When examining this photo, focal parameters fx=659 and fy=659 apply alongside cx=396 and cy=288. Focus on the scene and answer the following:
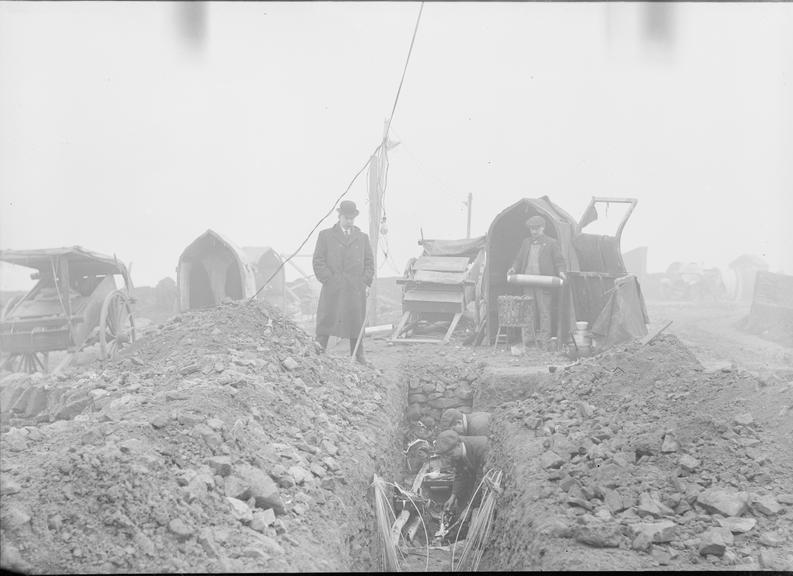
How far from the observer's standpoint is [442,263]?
11594 millimetres

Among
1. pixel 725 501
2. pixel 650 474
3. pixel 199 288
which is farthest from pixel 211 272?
pixel 725 501

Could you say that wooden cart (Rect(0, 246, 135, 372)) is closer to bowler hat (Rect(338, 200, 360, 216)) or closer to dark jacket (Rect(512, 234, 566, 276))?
bowler hat (Rect(338, 200, 360, 216))

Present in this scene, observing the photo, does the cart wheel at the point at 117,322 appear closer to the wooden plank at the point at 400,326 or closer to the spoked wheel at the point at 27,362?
the spoked wheel at the point at 27,362

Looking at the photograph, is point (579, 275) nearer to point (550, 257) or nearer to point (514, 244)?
point (550, 257)

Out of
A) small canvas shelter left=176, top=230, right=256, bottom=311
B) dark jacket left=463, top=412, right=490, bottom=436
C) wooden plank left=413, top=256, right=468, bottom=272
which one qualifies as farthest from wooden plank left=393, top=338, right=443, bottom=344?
small canvas shelter left=176, top=230, right=256, bottom=311

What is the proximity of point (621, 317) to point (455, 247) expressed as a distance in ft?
13.1

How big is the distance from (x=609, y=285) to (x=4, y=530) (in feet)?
27.0

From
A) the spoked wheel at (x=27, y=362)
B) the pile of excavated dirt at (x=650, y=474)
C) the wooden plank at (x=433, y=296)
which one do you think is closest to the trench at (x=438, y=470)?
the pile of excavated dirt at (x=650, y=474)

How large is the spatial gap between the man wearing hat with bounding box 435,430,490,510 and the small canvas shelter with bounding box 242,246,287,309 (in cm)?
1238

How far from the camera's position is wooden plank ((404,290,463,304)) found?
11.2m

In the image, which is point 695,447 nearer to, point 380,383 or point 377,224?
point 380,383

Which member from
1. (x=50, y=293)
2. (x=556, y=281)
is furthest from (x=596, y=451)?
(x=50, y=293)

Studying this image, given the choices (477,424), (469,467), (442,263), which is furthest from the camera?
(442,263)

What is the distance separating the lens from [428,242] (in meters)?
12.2
